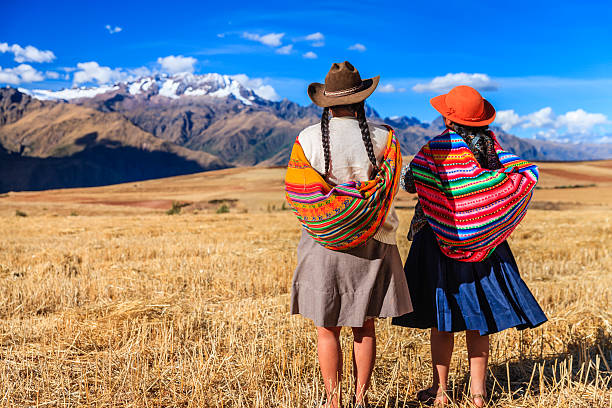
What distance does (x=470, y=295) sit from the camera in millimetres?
3674

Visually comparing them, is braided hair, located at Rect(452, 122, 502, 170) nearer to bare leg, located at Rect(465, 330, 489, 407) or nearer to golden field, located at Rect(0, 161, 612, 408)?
bare leg, located at Rect(465, 330, 489, 407)

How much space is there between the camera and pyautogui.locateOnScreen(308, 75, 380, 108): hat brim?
3281 millimetres

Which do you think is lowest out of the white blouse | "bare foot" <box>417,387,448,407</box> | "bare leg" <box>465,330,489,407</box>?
"bare foot" <box>417,387,448,407</box>

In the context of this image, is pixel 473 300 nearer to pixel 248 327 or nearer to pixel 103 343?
pixel 248 327

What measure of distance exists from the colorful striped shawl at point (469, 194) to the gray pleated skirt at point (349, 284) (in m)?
0.52

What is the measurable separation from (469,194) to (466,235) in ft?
0.97

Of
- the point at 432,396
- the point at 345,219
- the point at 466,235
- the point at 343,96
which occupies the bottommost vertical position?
the point at 432,396

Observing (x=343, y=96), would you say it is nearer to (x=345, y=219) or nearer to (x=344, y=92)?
(x=344, y=92)

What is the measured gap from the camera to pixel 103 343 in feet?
16.5

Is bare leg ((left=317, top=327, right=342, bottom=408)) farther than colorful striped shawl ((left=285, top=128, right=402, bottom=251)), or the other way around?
bare leg ((left=317, top=327, right=342, bottom=408))

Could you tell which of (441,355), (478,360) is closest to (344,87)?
(441,355)

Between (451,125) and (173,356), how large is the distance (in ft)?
10.8

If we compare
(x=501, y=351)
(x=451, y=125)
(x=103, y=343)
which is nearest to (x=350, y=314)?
(x=451, y=125)

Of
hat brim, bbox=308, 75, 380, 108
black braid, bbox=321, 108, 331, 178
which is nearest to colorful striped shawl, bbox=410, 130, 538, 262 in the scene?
hat brim, bbox=308, 75, 380, 108
